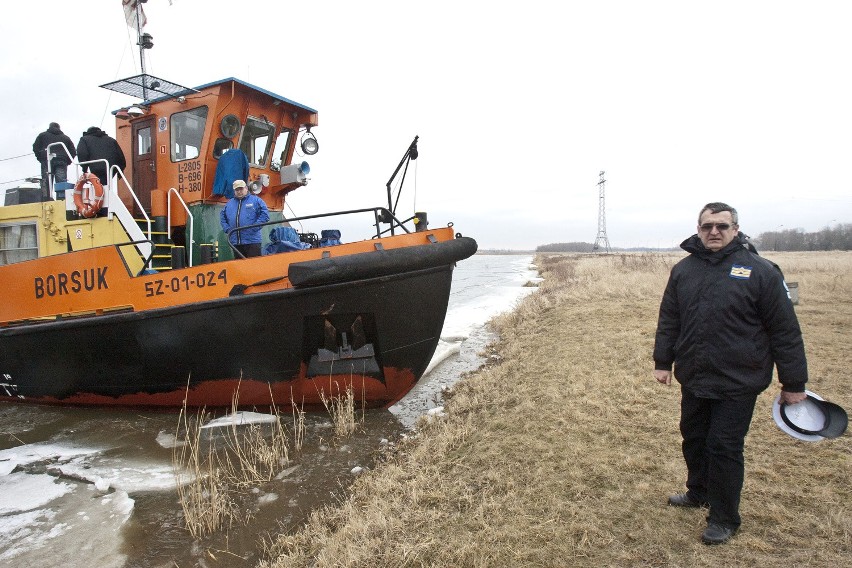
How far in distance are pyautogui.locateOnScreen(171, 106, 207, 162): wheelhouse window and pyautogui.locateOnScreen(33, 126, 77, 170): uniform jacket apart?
1.25 m

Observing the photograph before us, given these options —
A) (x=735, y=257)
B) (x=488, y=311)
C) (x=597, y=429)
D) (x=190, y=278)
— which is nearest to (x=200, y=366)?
(x=190, y=278)

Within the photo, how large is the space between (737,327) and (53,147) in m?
7.23

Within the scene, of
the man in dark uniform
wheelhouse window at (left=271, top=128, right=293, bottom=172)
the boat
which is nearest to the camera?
the boat

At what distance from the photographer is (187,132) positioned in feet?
19.1

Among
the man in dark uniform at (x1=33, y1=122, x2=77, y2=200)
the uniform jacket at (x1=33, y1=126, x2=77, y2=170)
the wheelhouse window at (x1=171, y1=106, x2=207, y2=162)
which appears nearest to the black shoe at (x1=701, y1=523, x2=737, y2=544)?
the wheelhouse window at (x1=171, y1=106, x2=207, y2=162)

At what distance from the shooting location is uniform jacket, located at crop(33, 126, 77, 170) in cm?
593

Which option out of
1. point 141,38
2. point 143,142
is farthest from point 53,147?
point 141,38

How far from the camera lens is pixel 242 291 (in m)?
4.31

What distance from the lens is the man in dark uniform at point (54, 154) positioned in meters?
5.90

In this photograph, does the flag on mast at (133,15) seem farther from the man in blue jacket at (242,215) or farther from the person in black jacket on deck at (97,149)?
the man in blue jacket at (242,215)

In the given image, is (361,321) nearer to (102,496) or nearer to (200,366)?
(200,366)

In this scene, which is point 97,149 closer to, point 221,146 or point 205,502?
point 221,146

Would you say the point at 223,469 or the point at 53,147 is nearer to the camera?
the point at 223,469

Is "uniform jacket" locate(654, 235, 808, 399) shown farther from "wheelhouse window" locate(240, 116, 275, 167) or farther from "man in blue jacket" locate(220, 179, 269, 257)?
"wheelhouse window" locate(240, 116, 275, 167)
